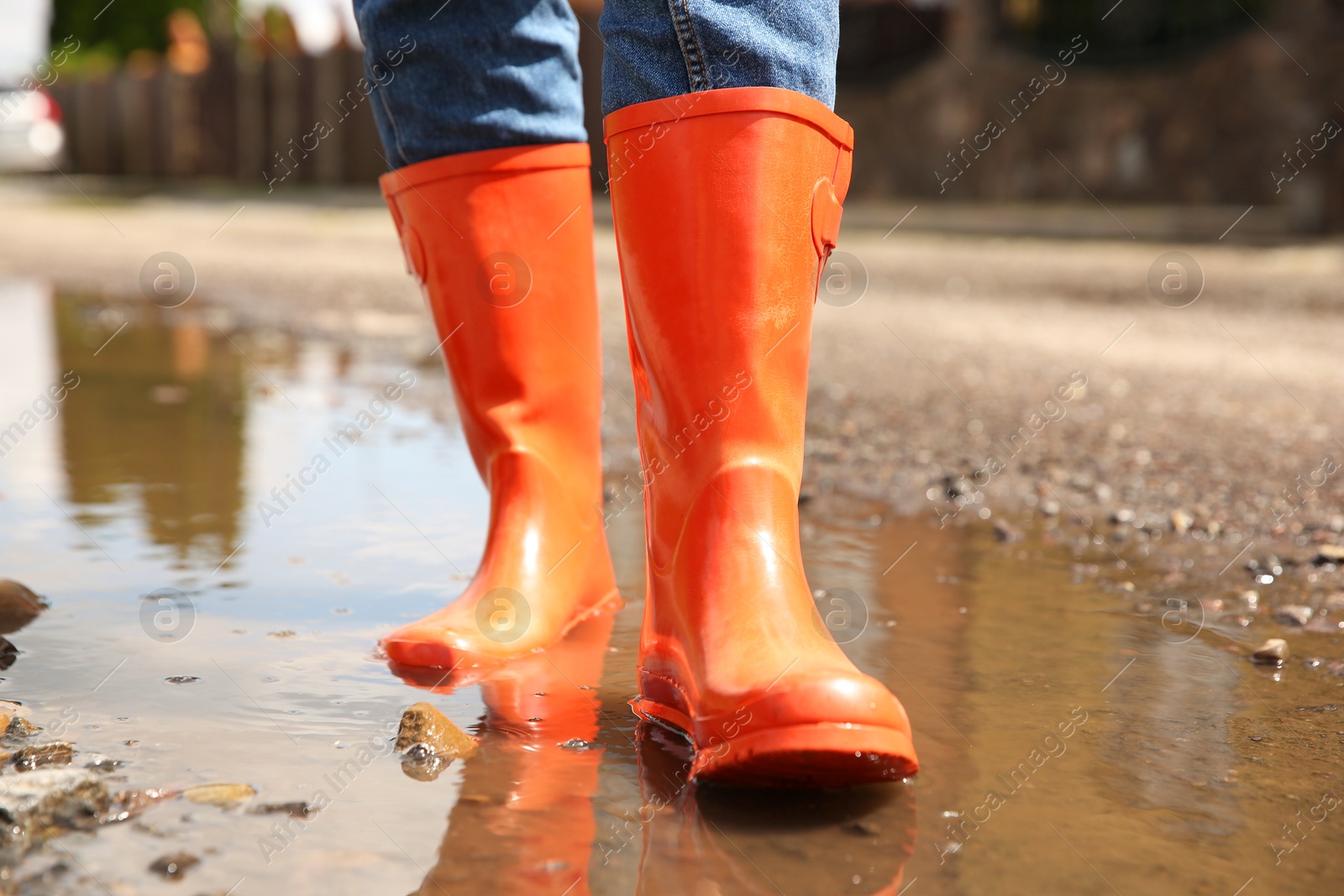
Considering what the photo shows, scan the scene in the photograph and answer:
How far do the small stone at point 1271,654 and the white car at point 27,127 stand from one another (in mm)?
12446

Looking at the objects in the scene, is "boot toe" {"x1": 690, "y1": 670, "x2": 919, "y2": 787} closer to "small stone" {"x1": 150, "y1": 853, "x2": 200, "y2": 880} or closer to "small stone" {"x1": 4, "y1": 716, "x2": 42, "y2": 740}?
"small stone" {"x1": 150, "y1": 853, "x2": 200, "y2": 880}

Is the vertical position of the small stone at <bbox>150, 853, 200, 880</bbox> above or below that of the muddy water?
above

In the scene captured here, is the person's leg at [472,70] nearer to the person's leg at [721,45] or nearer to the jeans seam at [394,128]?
the jeans seam at [394,128]

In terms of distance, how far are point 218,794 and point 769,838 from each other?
391 millimetres

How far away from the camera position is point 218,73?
1304cm

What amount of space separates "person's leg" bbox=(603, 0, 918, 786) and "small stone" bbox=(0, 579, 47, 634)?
67 cm

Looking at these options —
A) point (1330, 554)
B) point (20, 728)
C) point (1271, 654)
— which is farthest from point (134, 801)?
point (1330, 554)

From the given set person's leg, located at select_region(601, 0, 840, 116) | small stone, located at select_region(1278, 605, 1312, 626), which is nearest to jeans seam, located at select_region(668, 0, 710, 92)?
person's leg, located at select_region(601, 0, 840, 116)

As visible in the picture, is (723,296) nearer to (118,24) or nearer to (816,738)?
(816,738)

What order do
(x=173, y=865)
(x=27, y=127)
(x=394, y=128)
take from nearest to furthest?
(x=173, y=865)
(x=394, y=128)
(x=27, y=127)

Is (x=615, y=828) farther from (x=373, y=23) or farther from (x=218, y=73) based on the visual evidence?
(x=218, y=73)

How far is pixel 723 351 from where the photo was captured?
108 cm

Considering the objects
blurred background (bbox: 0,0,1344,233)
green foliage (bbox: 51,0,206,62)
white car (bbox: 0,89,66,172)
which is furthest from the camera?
green foliage (bbox: 51,0,206,62)

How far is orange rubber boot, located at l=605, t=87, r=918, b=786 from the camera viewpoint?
1.06 metres
